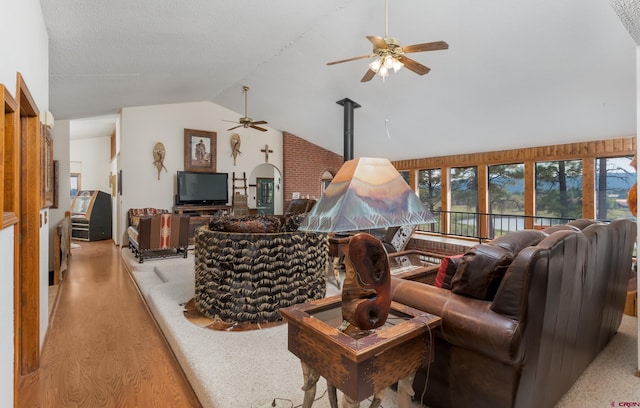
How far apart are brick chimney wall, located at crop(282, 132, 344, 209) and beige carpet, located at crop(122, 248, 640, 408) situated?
604 centimetres

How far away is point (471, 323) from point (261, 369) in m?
1.41

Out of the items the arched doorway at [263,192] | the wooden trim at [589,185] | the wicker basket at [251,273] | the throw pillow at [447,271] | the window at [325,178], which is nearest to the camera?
the throw pillow at [447,271]

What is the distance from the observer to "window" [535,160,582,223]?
5195 millimetres

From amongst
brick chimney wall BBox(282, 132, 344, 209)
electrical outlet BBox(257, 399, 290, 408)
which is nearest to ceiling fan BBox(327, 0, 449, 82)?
electrical outlet BBox(257, 399, 290, 408)

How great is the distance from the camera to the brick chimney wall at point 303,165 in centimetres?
882

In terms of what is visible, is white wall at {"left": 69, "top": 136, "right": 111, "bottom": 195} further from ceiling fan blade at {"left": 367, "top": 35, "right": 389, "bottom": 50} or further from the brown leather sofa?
the brown leather sofa

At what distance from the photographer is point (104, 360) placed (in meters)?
2.29

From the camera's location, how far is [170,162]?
7328mm

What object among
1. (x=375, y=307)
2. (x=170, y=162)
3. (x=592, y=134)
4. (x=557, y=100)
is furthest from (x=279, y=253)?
(x=170, y=162)

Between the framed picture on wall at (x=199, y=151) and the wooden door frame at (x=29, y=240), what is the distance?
18.0 feet

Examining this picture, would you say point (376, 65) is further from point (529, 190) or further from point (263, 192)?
point (263, 192)

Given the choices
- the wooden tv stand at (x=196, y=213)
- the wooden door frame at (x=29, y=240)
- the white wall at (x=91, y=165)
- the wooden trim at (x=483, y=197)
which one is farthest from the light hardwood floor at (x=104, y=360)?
the white wall at (x=91, y=165)

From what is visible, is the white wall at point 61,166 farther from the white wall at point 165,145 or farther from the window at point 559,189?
the window at point 559,189

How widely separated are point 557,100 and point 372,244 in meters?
4.62
